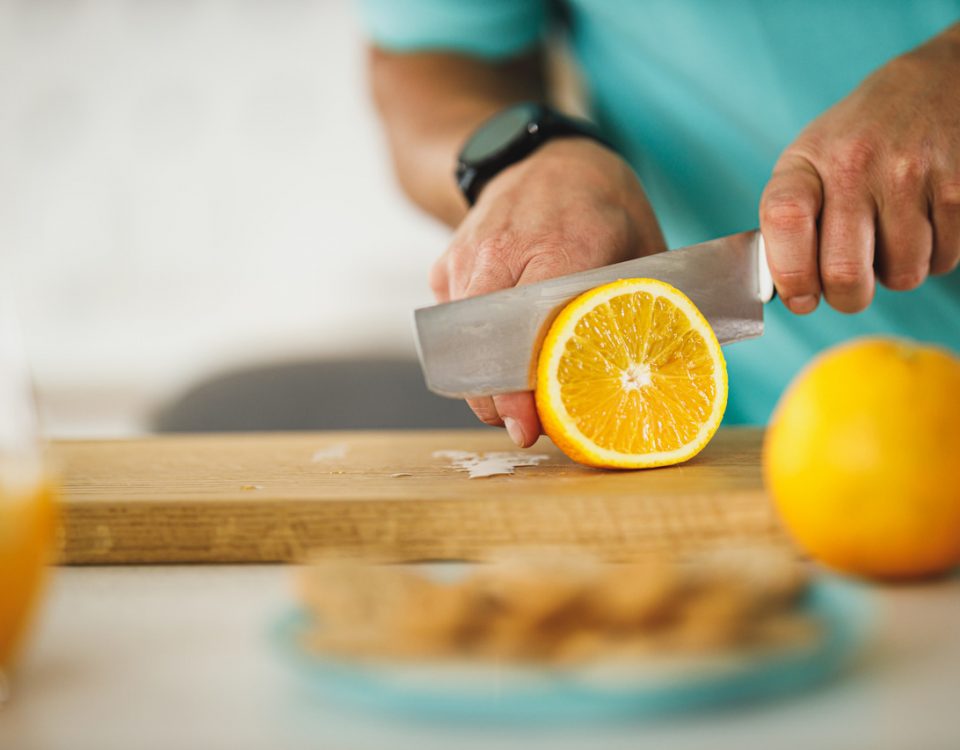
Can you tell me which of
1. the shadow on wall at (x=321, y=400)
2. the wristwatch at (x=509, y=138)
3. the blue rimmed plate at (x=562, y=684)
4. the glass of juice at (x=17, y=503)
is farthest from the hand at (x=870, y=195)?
the shadow on wall at (x=321, y=400)

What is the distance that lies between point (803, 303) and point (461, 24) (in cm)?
110

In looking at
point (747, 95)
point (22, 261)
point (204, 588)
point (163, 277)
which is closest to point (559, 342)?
point (204, 588)

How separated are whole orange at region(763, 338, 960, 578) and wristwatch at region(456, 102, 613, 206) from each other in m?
0.85

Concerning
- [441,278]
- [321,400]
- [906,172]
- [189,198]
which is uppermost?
[906,172]

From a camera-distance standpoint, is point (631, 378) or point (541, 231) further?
point (541, 231)

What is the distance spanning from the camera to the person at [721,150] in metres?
1.15

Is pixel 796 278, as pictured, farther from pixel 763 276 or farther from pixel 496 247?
pixel 496 247

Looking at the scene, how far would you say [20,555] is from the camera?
0.52 meters

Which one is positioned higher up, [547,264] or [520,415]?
[547,264]

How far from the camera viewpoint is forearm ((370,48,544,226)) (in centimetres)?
183

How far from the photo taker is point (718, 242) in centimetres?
115

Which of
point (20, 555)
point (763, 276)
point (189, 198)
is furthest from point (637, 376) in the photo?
point (189, 198)

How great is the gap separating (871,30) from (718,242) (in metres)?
0.67

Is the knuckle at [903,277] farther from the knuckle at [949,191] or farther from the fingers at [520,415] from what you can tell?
the fingers at [520,415]
